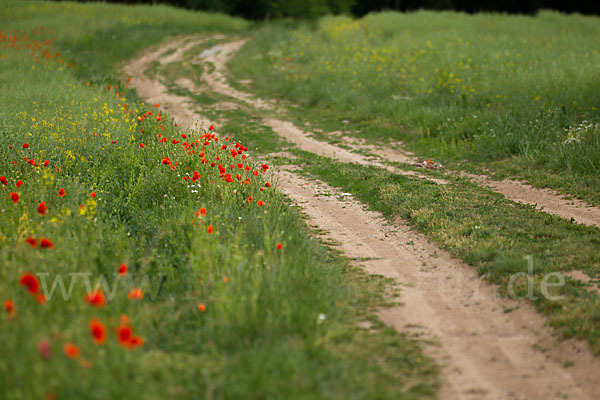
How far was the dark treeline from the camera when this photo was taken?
38344 mm

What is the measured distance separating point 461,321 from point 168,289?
2.43 m

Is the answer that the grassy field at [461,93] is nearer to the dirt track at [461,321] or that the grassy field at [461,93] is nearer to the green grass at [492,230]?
the green grass at [492,230]

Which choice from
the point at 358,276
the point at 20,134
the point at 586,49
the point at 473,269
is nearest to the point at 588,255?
the point at 473,269

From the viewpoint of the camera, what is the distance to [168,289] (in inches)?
183

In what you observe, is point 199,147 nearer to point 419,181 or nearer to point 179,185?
point 179,185

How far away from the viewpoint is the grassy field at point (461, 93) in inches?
374

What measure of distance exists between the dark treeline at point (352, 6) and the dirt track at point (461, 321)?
32076 mm

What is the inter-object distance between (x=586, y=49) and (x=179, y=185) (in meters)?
13.9

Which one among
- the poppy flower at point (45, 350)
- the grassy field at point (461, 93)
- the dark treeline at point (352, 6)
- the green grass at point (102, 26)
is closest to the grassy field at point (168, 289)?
the poppy flower at point (45, 350)

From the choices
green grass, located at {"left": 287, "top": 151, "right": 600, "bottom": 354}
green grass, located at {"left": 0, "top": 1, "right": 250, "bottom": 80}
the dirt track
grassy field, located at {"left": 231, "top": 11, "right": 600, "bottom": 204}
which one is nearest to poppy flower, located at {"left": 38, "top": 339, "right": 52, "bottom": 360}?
the dirt track

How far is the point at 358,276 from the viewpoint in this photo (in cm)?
548

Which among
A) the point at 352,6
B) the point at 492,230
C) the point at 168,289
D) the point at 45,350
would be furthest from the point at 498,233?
the point at 352,6

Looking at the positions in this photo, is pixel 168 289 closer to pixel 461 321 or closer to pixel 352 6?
pixel 461 321

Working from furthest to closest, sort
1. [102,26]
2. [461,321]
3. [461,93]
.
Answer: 1. [102,26]
2. [461,93]
3. [461,321]
